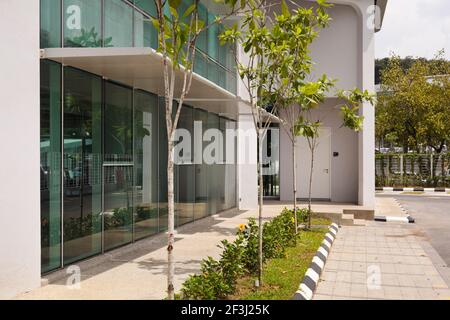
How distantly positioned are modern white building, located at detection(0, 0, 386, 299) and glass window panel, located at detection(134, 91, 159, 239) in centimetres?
2

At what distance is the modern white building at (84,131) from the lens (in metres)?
5.79

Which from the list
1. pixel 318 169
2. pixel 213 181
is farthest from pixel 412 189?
pixel 213 181

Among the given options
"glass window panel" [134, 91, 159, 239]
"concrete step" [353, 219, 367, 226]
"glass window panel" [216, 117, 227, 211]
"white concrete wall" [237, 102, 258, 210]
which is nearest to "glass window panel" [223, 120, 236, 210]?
"glass window panel" [216, 117, 227, 211]

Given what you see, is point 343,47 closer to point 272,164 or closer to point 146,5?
point 272,164

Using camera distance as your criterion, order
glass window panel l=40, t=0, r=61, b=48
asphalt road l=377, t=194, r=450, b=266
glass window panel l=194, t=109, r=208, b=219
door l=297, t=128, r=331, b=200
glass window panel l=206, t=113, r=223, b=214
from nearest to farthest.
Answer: glass window panel l=40, t=0, r=61, b=48
asphalt road l=377, t=194, r=450, b=266
glass window panel l=194, t=109, r=208, b=219
glass window panel l=206, t=113, r=223, b=214
door l=297, t=128, r=331, b=200

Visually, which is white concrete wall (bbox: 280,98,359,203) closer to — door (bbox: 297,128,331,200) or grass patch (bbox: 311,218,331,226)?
door (bbox: 297,128,331,200)

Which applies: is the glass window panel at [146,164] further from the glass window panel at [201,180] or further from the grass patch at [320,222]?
the grass patch at [320,222]

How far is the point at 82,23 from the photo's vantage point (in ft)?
24.1

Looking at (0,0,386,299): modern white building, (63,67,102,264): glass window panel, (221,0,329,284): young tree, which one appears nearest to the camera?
(0,0,386,299): modern white building

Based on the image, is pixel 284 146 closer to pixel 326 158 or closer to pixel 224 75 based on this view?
pixel 326 158

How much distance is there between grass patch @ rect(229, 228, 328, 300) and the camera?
19.8ft

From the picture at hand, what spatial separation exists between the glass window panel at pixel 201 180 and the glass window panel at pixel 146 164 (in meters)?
2.82

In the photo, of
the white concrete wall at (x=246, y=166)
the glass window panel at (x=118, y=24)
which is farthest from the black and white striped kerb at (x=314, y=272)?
the white concrete wall at (x=246, y=166)
